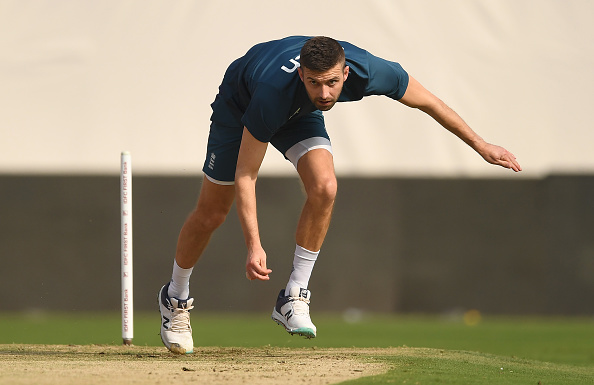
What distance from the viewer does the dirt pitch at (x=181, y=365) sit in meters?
3.75

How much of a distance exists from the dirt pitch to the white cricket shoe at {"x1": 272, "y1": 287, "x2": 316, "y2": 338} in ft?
0.54

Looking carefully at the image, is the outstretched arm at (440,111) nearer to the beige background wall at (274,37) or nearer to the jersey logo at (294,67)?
the jersey logo at (294,67)

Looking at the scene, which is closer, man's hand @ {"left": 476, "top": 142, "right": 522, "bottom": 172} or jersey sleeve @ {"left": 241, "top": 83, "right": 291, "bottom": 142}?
jersey sleeve @ {"left": 241, "top": 83, "right": 291, "bottom": 142}

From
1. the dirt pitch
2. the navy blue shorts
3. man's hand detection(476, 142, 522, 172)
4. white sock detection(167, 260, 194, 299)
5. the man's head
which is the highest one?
the man's head

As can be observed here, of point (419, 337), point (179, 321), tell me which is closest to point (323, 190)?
point (179, 321)

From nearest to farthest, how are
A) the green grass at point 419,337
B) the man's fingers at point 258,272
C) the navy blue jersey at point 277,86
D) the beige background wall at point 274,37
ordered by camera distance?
1. the man's fingers at point 258,272
2. the navy blue jersey at point 277,86
3. the green grass at point 419,337
4. the beige background wall at point 274,37

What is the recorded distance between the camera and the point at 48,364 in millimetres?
4336

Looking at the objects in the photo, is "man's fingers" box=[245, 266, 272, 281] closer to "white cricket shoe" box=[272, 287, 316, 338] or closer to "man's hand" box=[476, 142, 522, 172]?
"white cricket shoe" box=[272, 287, 316, 338]

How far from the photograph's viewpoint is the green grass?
4824 millimetres

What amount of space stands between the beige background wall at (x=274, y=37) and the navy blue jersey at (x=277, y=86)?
736 centimetres

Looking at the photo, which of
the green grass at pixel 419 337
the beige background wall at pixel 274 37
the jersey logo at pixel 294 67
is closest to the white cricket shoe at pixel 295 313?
the green grass at pixel 419 337

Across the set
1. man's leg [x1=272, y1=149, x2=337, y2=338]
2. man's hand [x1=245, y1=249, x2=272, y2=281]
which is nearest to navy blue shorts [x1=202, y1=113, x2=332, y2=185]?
man's leg [x1=272, y1=149, x2=337, y2=338]

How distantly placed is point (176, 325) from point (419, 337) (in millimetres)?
3952

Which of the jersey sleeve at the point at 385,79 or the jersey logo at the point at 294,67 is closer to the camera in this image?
the jersey logo at the point at 294,67
